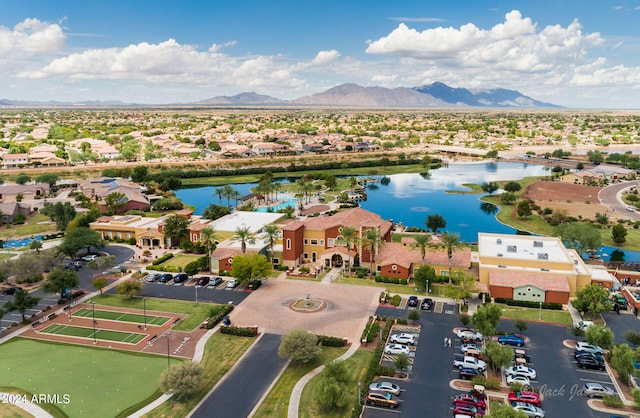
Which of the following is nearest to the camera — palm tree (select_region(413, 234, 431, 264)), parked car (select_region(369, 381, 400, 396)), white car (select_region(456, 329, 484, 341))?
parked car (select_region(369, 381, 400, 396))

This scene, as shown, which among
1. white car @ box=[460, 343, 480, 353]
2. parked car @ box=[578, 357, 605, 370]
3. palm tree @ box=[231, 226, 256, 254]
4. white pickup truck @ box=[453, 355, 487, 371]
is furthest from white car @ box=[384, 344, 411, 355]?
palm tree @ box=[231, 226, 256, 254]

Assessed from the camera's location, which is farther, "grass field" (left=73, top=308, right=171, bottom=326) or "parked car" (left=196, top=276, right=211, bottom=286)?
"parked car" (left=196, top=276, right=211, bottom=286)

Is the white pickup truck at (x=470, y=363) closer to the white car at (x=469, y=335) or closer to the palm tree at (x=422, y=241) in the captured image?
the white car at (x=469, y=335)

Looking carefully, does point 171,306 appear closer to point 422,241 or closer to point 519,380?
point 422,241

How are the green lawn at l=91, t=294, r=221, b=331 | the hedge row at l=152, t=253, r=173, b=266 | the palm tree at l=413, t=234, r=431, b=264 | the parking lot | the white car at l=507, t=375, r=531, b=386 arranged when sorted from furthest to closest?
1. the hedge row at l=152, t=253, r=173, b=266
2. the palm tree at l=413, t=234, r=431, b=264
3. the green lawn at l=91, t=294, r=221, b=331
4. the white car at l=507, t=375, r=531, b=386
5. the parking lot

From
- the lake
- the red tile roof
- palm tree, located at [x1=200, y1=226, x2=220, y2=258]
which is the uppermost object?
palm tree, located at [x1=200, y1=226, x2=220, y2=258]

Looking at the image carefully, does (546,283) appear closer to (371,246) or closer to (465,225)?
(371,246)

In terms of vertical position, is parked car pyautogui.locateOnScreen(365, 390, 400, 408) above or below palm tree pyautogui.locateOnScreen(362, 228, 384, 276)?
below

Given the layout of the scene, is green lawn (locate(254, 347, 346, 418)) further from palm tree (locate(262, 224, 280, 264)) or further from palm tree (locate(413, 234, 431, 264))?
palm tree (locate(262, 224, 280, 264))
